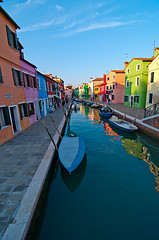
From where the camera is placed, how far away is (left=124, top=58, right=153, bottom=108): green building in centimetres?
2056

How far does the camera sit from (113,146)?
10.0 m

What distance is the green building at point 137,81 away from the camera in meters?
20.6

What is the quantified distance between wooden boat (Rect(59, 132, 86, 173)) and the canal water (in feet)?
2.81

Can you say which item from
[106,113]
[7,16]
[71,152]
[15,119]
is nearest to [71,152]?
[71,152]

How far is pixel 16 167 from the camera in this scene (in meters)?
5.64

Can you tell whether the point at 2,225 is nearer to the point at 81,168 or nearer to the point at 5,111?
the point at 81,168

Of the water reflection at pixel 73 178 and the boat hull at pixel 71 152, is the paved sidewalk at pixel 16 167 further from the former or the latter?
the water reflection at pixel 73 178

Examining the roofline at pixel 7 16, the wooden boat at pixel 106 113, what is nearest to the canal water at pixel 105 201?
the roofline at pixel 7 16

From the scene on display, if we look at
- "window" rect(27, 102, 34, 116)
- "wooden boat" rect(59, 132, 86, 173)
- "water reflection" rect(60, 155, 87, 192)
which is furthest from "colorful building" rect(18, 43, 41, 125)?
"water reflection" rect(60, 155, 87, 192)

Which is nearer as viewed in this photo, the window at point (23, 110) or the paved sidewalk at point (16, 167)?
the paved sidewalk at point (16, 167)

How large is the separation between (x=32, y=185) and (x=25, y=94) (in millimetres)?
10051

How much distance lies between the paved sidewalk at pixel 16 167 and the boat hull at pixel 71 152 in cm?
120

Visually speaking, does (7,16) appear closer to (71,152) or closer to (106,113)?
(71,152)

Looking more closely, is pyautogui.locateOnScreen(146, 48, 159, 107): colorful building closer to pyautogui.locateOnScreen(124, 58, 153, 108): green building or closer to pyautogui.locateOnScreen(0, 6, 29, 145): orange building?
pyautogui.locateOnScreen(124, 58, 153, 108): green building
